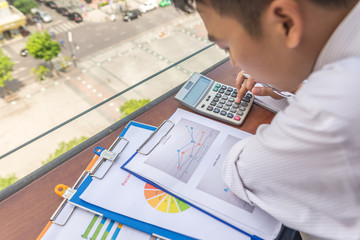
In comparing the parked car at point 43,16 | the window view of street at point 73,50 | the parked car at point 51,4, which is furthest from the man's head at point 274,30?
the parked car at point 51,4

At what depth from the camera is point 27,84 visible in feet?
11.8

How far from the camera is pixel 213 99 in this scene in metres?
0.51

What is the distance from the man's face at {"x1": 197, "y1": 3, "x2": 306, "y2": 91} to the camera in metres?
0.25

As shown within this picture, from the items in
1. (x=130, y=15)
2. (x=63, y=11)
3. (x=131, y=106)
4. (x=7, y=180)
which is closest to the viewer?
(x=7, y=180)

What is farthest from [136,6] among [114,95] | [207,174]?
[207,174]

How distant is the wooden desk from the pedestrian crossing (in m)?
4.60

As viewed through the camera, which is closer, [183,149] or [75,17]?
[183,149]

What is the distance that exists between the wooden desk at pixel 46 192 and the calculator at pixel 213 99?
2 cm

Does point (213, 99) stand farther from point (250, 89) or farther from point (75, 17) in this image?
point (75, 17)

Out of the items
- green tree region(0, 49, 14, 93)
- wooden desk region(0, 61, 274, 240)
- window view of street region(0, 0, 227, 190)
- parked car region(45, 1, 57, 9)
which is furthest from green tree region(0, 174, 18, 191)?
parked car region(45, 1, 57, 9)

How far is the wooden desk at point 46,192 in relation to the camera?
14.6 inches

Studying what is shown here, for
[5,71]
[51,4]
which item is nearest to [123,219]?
[5,71]

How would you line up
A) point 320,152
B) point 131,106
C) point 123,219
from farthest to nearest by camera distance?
point 131,106 → point 123,219 → point 320,152

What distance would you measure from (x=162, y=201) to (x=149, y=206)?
18 mm
